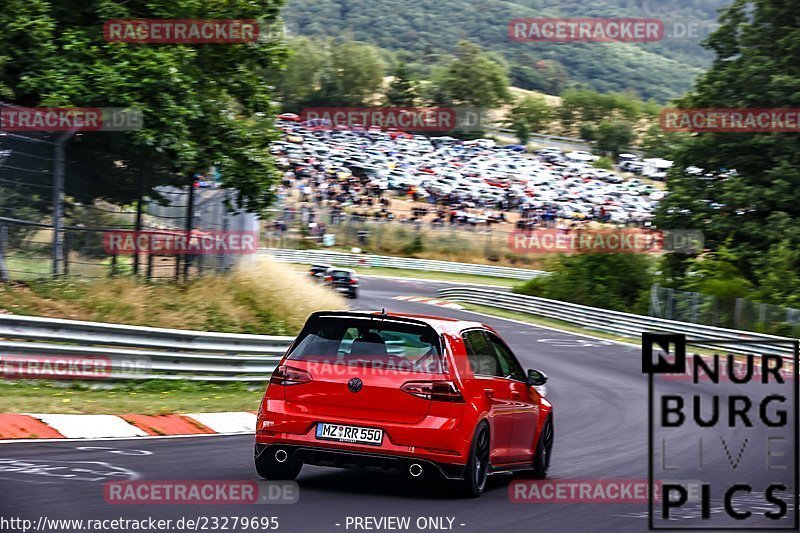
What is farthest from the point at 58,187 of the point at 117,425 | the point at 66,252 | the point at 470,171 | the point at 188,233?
the point at 470,171

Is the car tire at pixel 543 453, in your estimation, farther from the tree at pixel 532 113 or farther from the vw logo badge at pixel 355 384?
the tree at pixel 532 113

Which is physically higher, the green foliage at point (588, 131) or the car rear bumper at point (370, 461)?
the green foliage at point (588, 131)

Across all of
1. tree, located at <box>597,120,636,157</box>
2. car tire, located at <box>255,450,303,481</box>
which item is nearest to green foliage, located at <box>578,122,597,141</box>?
tree, located at <box>597,120,636,157</box>

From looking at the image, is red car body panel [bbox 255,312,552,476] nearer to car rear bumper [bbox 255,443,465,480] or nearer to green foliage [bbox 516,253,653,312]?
car rear bumper [bbox 255,443,465,480]

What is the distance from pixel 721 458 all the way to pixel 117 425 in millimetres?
6692

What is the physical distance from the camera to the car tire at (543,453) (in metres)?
10.8

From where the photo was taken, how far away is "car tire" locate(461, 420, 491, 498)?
888 centimetres

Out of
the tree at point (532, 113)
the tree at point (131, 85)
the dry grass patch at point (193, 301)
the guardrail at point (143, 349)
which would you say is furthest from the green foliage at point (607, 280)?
the tree at point (532, 113)

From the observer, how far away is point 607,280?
1754 inches

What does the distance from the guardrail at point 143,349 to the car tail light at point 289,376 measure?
6.12m

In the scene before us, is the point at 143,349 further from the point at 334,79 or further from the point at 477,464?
the point at 334,79

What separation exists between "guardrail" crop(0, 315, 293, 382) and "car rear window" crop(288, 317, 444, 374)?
621 centimetres

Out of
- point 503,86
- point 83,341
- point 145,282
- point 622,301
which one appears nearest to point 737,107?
point 622,301

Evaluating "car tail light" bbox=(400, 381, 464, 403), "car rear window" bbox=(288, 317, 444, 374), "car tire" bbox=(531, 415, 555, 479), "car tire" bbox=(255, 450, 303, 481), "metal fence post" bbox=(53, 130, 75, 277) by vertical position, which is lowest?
"car tire" bbox=(531, 415, 555, 479)
